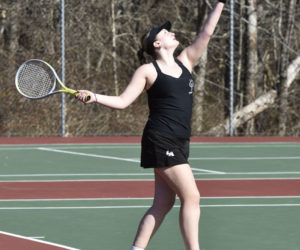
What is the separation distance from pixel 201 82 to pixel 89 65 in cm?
231

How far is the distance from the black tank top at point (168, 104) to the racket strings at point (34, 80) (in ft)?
3.66

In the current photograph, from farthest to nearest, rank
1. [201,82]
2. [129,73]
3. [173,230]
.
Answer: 1. [129,73]
2. [201,82]
3. [173,230]

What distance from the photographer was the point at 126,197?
9977 millimetres

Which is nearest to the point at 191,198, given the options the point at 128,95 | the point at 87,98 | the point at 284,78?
the point at 128,95

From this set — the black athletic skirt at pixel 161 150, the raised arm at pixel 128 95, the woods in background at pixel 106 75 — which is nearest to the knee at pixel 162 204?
the black athletic skirt at pixel 161 150

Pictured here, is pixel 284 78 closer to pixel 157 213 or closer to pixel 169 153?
pixel 157 213

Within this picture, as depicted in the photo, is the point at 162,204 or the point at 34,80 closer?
the point at 162,204

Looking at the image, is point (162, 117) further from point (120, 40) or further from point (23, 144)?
point (120, 40)

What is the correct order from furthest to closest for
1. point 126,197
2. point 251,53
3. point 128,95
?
1. point 251,53
2. point 126,197
3. point 128,95

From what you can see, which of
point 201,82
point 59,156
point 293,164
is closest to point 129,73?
point 201,82

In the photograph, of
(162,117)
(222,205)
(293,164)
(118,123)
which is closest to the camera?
(162,117)

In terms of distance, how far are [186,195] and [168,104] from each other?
60cm

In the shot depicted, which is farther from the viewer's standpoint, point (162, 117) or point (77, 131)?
point (77, 131)

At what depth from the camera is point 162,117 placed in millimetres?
6094
